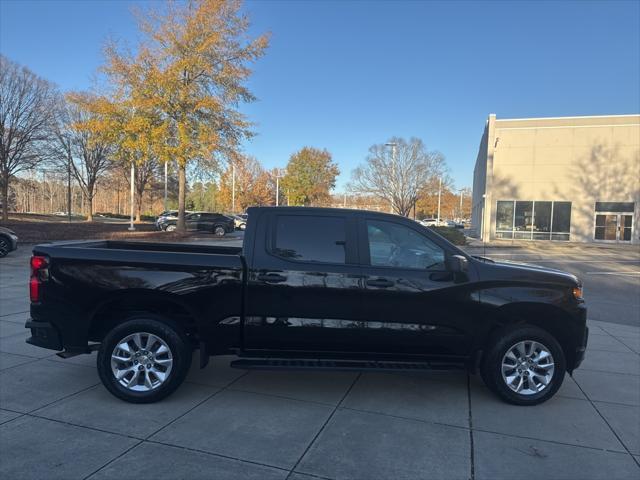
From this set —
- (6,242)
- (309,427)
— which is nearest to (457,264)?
(309,427)

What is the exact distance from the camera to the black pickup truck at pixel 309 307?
4.31 meters

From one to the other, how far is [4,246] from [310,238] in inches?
575

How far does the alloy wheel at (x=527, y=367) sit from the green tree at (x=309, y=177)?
57.1 metres

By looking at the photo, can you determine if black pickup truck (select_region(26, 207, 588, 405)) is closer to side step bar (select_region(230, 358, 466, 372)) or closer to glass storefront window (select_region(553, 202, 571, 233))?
side step bar (select_region(230, 358, 466, 372))

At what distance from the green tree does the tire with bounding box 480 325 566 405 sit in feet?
187

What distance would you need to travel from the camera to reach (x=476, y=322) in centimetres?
442

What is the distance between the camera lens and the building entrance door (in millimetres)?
34469

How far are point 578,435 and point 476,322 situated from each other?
1196 millimetres

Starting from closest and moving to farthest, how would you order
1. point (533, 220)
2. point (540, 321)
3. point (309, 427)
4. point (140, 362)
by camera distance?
point (309, 427) → point (140, 362) → point (540, 321) → point (533, 220)

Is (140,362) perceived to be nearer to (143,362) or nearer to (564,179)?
(143,362)

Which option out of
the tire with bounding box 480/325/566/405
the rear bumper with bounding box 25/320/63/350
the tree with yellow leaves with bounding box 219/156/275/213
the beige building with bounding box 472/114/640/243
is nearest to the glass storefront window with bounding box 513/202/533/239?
the beige building with bounding box 472/114/640/243

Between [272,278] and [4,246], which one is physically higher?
[272,278]

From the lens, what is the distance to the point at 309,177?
6247cm

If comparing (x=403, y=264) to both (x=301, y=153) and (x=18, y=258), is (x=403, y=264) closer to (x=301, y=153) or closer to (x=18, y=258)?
(x=18, y=258)
